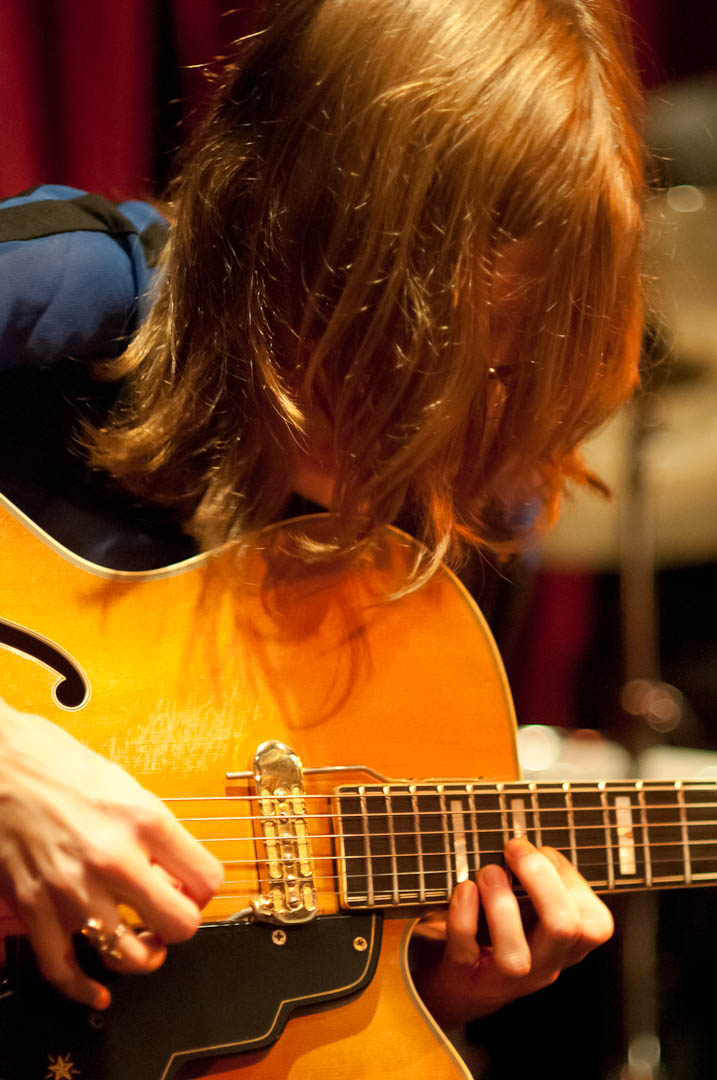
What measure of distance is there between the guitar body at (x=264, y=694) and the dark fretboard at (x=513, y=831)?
22 mm

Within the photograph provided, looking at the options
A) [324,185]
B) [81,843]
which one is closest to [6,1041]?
[81,843]

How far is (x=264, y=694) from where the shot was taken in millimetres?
637

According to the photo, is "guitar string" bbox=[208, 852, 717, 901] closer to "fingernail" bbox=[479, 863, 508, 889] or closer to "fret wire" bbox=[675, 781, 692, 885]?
"fingernail" bbox=[479, 863, 508, 889]

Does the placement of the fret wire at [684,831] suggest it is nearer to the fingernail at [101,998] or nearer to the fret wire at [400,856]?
the fret wire at [400,856]

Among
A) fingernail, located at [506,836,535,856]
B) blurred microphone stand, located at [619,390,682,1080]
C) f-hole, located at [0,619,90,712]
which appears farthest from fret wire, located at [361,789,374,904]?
blurred microphone stand, located at [619,390,682,1080]

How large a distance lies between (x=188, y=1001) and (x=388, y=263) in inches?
20.8

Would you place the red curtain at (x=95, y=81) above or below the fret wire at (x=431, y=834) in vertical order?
above

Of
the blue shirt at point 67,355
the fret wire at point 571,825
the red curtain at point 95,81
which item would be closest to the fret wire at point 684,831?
the fret wire at point 571,825

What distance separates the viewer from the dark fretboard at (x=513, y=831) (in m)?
0.63

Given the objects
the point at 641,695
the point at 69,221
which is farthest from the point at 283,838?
the point at 641,695

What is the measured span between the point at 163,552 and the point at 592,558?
84 centimetres

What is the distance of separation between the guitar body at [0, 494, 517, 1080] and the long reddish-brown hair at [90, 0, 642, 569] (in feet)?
0.20

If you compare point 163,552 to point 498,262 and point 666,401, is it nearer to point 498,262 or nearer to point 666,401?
point 498,262

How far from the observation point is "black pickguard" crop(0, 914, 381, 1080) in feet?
1.70
